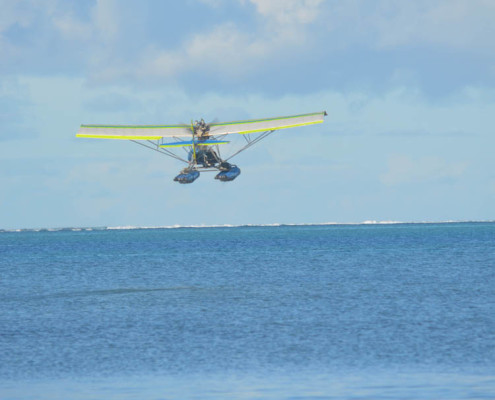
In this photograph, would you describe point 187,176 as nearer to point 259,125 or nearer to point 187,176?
point 187,176

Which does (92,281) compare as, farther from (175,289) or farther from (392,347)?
(392,347)

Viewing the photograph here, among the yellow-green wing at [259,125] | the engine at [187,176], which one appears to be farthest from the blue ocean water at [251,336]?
the yellow-green wing at [259,125]

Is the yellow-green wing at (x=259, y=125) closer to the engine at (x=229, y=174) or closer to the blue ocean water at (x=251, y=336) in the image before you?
the engine at (x=229, y=174)

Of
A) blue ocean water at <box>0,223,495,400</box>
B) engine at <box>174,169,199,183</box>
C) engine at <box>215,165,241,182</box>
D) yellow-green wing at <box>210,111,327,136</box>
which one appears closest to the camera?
blue ocean water at <box>0,223,495,400</box>

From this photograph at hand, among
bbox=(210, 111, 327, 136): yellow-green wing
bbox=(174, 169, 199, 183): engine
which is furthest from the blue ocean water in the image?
bbox=(210, 111, 327, 136): yellow-green wing

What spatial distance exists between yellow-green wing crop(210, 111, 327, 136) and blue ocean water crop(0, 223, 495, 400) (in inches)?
478

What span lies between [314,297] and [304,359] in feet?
64.3

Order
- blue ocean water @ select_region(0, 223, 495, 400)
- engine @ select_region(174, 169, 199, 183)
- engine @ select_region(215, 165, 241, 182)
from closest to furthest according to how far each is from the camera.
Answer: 1. blue ocean water @ select_region(0, 223, 495, 400)
2. engine @ select_region(174, 169, 199, 183)
3. engine @ select_region(215, 165, 241, 182)

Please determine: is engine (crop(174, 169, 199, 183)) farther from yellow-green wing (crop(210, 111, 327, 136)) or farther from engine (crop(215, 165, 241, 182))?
yellow-green wing (crop(210, 111, 327, 136))

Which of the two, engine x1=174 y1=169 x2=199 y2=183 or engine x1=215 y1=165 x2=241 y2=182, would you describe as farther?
engine x1=215 y1=165 x2=241 y2=182

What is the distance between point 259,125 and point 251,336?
39941 millimetres

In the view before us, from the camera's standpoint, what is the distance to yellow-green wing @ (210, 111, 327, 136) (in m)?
68.7

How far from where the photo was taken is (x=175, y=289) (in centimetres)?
5338

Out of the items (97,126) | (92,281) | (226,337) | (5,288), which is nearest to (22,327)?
(226,337)
